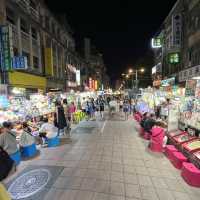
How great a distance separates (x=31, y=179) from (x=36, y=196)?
0.90 meters

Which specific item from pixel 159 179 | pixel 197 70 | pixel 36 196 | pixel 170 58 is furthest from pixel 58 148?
pixel 170 58

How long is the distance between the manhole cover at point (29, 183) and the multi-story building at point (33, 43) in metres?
8.20

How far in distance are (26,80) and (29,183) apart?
35.7 ft

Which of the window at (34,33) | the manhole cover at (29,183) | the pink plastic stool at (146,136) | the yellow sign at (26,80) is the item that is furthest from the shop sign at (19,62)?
the pink plastic stool at (146,136)

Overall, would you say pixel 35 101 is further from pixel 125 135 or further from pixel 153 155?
pixel 153 155

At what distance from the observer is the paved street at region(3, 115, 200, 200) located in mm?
4457

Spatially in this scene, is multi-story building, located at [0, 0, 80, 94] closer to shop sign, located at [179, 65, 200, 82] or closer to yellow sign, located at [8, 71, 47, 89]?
yellow sign, located at [8, 71, 47, 89]

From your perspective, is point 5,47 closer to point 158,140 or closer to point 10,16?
point 10,16

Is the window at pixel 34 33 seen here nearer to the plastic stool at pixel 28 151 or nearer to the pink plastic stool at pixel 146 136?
the plastic stool at pixel 28 151

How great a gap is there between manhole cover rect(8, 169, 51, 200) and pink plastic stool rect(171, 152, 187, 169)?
3.82m

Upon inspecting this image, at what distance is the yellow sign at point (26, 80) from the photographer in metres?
12.6

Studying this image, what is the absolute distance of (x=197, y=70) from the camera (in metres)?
13.8

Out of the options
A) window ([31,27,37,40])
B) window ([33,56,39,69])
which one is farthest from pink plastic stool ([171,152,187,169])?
window ([31,27,37,40])

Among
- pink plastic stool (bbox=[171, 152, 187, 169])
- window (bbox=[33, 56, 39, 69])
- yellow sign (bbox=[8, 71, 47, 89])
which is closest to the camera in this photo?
pink plastic stool (bbox=[171, 152, 187, 169])
